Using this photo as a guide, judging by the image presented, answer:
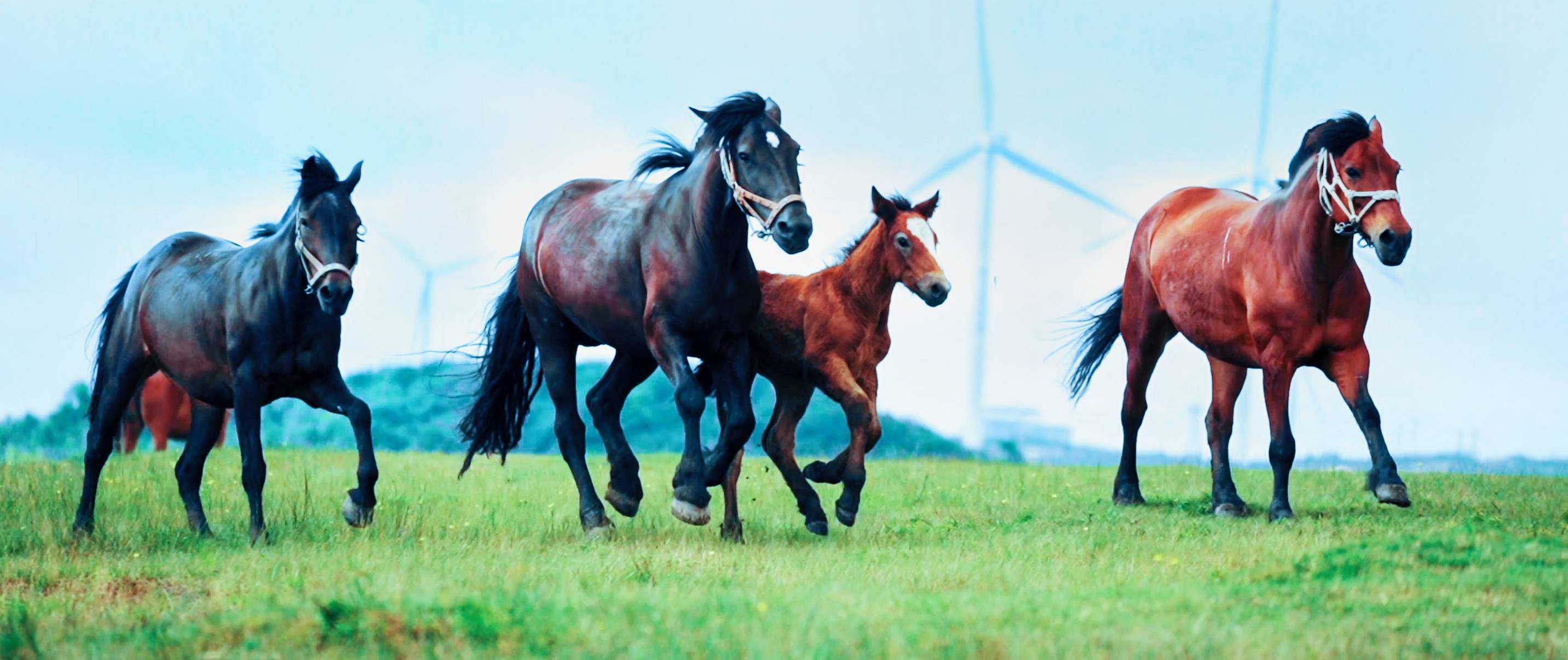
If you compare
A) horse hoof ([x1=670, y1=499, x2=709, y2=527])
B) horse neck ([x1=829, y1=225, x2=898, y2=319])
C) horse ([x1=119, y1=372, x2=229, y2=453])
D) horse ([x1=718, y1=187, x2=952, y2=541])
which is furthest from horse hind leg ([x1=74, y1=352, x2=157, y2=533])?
horse ([x1=119, y1=372, x2=229, y2=453])

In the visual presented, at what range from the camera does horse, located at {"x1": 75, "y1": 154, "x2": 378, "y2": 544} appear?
1015 centimetres

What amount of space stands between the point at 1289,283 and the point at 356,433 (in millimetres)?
6460

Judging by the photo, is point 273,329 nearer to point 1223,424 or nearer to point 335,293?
point 335,293

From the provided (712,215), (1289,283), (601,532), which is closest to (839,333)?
(712,215)

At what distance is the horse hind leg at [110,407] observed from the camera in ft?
39.1

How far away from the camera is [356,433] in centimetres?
1022

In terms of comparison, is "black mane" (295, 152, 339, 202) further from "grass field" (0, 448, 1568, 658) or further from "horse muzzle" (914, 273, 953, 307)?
"horse muzzle" (914, 273, 953, 307)

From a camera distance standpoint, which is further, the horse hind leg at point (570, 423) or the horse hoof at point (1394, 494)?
the horse hoof at point (1394, 494)

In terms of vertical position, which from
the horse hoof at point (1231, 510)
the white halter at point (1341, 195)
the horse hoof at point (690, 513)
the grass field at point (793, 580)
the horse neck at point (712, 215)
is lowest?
the grass field at point (793, 580)

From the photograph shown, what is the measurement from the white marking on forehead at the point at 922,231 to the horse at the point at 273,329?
3554mm

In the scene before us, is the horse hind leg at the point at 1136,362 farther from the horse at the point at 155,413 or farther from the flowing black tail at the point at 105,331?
the horse at the point at 155,413

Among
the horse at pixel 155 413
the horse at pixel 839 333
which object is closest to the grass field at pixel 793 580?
the horse at pixel 839 333

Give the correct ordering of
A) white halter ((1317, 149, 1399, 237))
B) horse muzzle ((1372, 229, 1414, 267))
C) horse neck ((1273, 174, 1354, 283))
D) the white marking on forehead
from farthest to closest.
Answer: horse neck ((1273, 174, 1354, 283)) → white halter ((1317, 149, 1399, 237)) → horse muzzle ((1372, 229, 1414, 267)) → the white marking on forehead

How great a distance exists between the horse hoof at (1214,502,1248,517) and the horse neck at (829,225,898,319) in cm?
351
